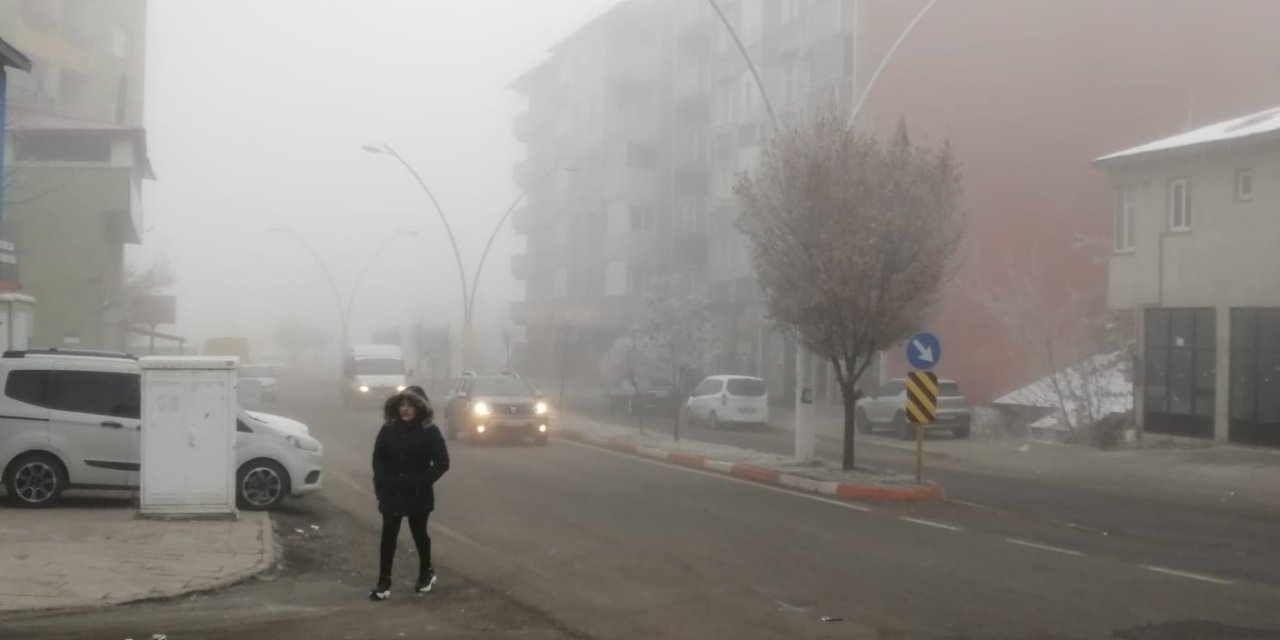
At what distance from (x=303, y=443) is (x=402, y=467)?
6.63 metres

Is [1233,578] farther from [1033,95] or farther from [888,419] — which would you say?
[1033,95]

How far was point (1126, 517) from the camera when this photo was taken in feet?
55.7

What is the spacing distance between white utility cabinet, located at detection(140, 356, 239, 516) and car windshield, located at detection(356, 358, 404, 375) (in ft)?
109

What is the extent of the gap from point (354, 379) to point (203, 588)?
122 feet

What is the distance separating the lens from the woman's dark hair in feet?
34.2

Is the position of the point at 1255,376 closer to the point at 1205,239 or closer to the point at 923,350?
the point at 1205,239

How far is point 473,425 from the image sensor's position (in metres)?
29.3

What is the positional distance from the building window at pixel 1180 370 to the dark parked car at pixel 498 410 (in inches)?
537

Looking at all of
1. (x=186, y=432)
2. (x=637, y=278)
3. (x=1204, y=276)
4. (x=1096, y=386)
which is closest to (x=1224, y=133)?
(x=1204, y=276)

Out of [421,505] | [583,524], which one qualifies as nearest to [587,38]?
[583,524]

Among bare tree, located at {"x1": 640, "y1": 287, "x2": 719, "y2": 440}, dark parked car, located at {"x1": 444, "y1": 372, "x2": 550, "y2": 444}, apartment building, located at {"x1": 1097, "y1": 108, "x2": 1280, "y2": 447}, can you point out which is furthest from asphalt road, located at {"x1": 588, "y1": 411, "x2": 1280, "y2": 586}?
bare tree, located at {"x1": 640, "y1": 287, "x2": 719, "y2": 440}

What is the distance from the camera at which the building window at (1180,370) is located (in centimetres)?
2838

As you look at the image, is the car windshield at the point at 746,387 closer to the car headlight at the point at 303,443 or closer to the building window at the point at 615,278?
the car headlight at the point at 303,443

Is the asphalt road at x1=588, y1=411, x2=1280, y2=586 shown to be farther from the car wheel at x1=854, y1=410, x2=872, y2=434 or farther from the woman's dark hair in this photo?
A: the car wheel at x1=854, y1=410, x2=872, y2=434
